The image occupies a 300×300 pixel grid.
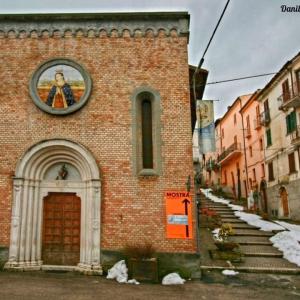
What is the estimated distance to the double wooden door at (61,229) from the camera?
11.1 meters

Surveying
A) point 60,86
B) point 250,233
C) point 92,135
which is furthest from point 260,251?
point 60,86

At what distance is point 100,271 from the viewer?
10.3 metres

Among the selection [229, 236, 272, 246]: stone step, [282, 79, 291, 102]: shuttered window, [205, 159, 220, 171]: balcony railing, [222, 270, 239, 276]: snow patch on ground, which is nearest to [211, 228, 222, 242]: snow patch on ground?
[229, 236, 272, 246]: stone step

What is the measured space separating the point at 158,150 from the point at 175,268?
12.1ft

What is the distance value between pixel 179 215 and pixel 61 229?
3927 millimetres

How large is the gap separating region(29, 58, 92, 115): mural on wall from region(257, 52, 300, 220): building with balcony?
51.3ft

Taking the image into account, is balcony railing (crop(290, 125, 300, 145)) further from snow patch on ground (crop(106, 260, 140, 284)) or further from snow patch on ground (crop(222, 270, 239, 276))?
snow patch on ground (crop(106, 260, 140, 284))

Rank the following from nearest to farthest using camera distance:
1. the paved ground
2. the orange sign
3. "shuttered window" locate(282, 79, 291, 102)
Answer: the paved ground
the orange sign
"shuttered window" locate(282, 79, 291, 102)

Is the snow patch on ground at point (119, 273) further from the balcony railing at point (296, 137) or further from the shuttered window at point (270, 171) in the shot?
the shuttered window at point (270, 171)

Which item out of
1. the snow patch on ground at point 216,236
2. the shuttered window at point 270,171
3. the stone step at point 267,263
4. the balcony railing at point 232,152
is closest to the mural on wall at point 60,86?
the snow patch on ground at point 216,236

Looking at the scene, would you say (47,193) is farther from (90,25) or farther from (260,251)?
(260,251)

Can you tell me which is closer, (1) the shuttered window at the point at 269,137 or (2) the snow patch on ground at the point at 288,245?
(2) the snow patch on ground at the point at 288,245

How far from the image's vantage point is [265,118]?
27531 millimetres

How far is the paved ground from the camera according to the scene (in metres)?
8.04
